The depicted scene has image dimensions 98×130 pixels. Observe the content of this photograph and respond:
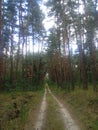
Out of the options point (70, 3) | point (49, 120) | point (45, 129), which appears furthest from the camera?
point (70, 3)

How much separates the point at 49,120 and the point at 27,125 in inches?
59.2

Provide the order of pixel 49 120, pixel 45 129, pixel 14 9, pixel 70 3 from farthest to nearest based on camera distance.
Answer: pixel 14 9
pixel 70 3
pixel 49 120
pixel 45 129

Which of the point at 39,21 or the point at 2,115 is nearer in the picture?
the point at 2,115

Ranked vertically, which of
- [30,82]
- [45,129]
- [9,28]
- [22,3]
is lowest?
[45,129]

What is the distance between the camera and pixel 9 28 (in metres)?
41.3

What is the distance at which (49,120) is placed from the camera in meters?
12.6

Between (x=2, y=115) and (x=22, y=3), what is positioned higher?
(x=22, y=3)

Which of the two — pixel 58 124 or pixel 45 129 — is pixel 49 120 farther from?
pixel 45 129

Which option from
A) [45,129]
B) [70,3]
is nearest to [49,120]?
[45,129]

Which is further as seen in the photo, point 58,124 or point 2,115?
point 2,115

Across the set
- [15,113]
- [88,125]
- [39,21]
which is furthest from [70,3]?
[88,125]

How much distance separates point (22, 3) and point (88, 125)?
28956 mm

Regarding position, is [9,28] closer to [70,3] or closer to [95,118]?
[70,3]

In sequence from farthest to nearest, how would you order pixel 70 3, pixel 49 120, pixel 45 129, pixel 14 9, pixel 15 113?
pixel 14 9 < pixel 70 3 < pixel 15 113 < pixel 49 120 < pixel 45 129
